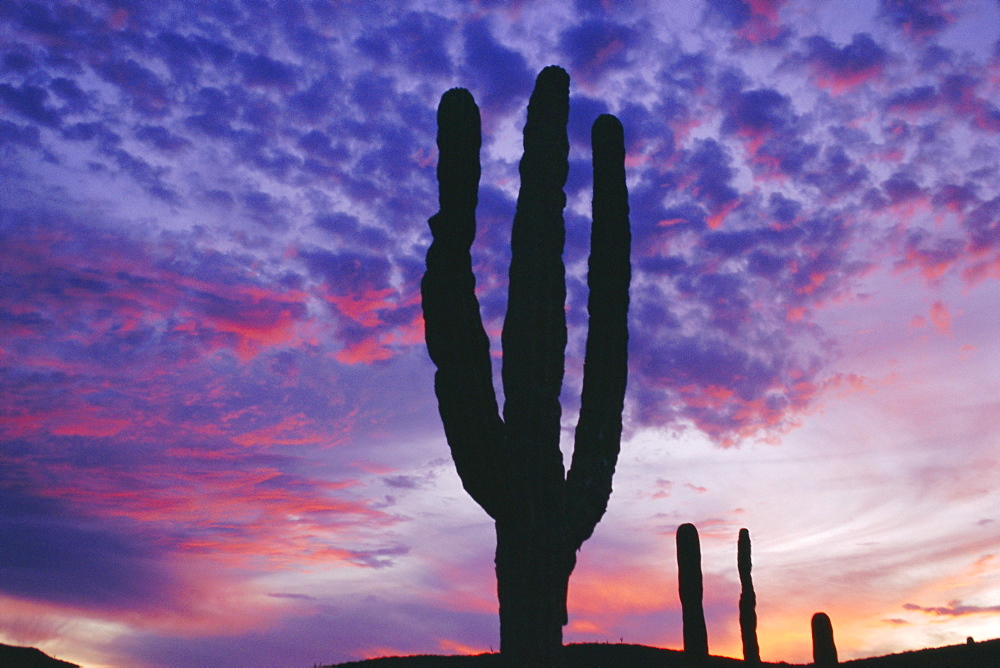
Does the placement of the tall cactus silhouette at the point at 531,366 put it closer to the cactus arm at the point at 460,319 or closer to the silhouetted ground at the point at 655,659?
the cactus arm at the point at 460,319

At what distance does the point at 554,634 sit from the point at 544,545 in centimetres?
93

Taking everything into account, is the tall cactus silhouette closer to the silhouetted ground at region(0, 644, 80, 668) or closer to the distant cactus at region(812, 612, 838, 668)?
the silhouetted ground at region(0, 644, 80, 668)

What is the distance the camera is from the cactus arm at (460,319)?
28.4 feet

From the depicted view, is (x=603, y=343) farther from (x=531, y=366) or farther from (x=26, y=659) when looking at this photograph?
(x=26, y=659)

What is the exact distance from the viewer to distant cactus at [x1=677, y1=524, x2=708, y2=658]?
43.7 ft

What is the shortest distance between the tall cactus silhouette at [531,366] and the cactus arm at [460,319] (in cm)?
1

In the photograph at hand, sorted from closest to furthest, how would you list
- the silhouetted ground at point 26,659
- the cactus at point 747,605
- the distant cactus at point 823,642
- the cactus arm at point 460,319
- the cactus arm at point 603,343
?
the silhouetted ground at point 26,659, the cactus arm at point 460,319, the cactus arm at point 603,343, the distant cactus at point 823,642, the cactus at point 747,605

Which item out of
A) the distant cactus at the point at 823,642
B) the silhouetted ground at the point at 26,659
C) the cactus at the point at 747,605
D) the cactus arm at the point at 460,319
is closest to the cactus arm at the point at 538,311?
the cactus arm at the point at 460,319

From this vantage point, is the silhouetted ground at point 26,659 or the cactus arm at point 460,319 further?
the cactus arm at point 460,319

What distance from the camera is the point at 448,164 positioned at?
8719 mm

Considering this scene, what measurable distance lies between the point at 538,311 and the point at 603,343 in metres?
1.19

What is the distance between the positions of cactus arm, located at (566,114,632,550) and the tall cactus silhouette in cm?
2

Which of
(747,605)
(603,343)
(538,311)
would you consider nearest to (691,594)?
(747,605)

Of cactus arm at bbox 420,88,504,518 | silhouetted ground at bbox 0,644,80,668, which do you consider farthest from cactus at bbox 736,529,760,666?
silhouetted ground at bbox 0,644,80,668
